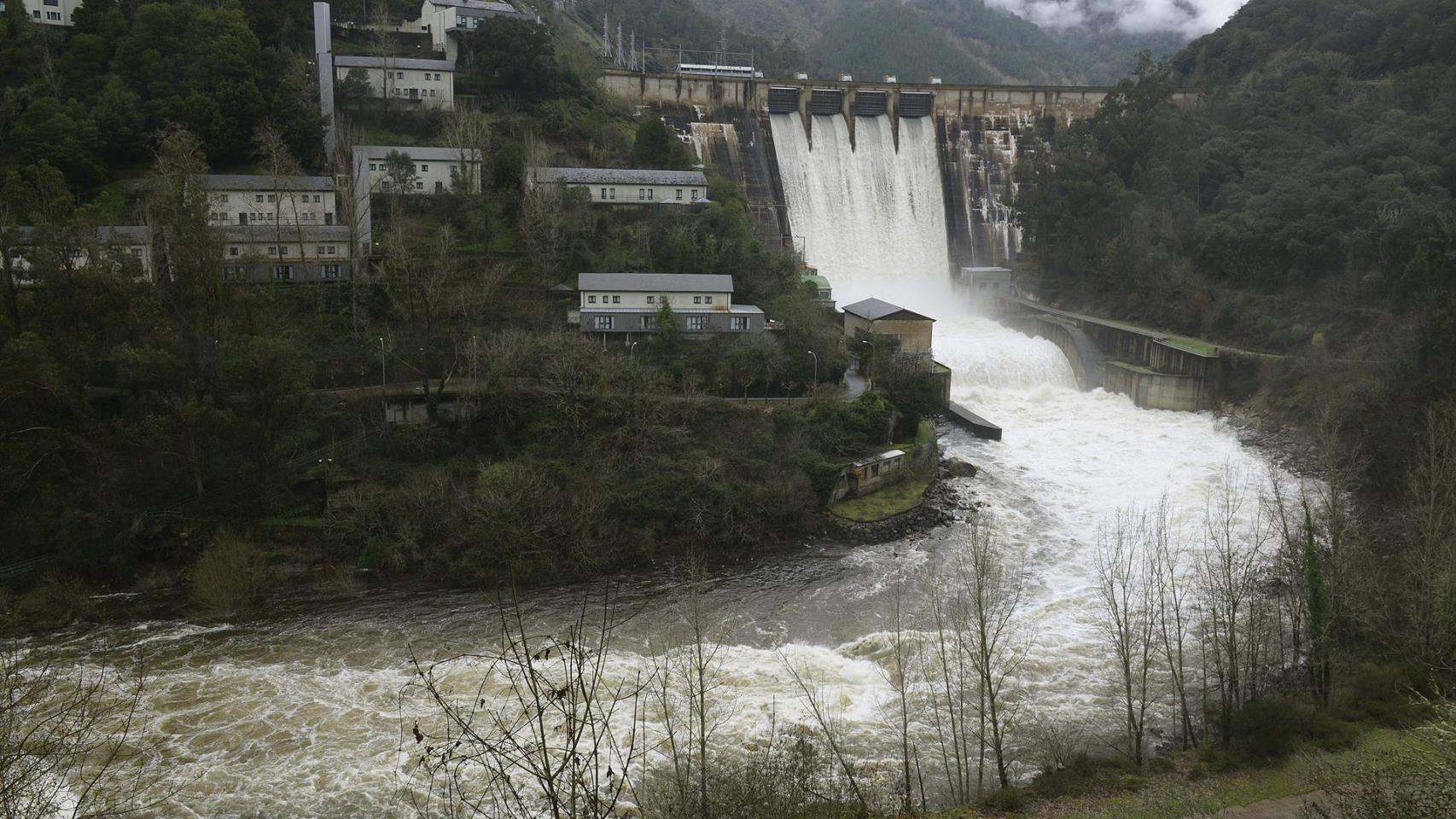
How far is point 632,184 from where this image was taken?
34875 mm

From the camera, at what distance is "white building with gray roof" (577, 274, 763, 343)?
2875 cm

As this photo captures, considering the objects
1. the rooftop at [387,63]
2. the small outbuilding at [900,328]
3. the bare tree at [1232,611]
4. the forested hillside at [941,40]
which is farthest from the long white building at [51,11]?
the forested hillside at [941,40]

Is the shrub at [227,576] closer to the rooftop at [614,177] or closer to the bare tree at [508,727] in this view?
the bare tree at [508,727]

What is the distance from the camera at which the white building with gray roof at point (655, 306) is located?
28750 mm

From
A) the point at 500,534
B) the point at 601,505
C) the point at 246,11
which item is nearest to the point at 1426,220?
the point at 601,505

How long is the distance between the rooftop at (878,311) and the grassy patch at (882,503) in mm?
7924

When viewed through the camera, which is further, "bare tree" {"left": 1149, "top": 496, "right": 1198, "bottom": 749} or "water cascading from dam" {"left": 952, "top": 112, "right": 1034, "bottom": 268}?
"water cascading from dam" {"left": 952, "top": 112, "right": 1034, "bottom": 268}

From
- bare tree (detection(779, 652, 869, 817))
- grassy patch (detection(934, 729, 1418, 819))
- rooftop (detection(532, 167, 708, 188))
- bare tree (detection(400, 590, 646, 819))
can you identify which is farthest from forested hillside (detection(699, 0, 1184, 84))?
grassy patch (detection(934, 729, 1418, 819))

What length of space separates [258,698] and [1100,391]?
27.7 m

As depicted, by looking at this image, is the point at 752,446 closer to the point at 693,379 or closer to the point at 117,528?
the point at 693,379

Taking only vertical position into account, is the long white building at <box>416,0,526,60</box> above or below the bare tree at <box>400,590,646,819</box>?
above

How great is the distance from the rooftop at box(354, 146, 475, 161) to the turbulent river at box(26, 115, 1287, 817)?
1790cm

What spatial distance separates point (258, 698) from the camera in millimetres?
16078

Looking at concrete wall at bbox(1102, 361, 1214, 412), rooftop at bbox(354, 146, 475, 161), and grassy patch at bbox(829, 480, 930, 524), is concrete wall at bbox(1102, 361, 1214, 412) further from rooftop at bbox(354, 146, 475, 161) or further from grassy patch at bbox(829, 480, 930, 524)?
rooftop at bbox(354, 146, 475, 161)
